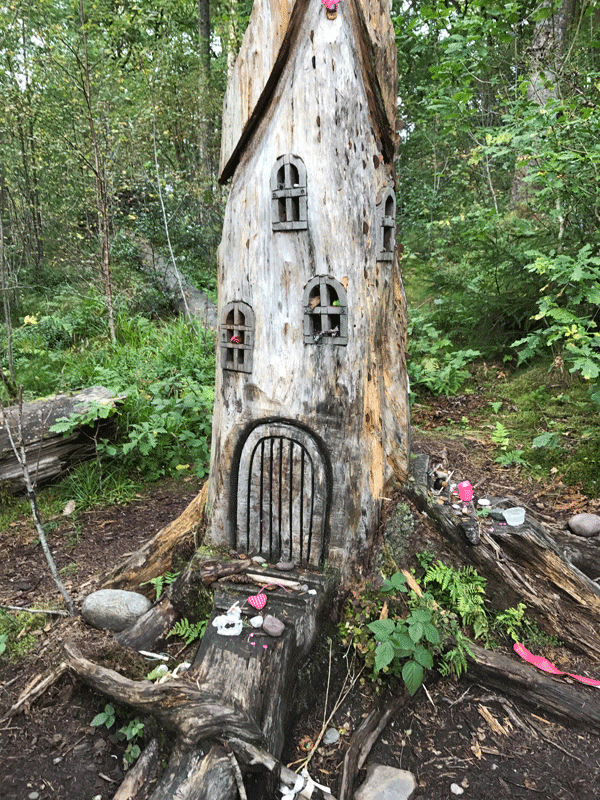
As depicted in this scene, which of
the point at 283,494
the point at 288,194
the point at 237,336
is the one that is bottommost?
the point at 283,494

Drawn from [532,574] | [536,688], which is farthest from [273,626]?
[532,574]

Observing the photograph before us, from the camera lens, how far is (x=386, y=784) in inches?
96.9

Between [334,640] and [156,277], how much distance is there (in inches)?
320

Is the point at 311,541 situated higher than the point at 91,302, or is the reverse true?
Answer: the point at 91,302

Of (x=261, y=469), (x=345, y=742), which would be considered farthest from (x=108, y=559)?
(x=345, y=742)

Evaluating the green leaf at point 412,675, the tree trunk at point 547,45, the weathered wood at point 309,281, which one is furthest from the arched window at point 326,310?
the tree trunk at point 547,45

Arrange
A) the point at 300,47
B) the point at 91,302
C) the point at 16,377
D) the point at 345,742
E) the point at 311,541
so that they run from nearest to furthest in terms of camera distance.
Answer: the point at 345,742 → the point at 300,47 → the point at 311,541 → the point at 16,377 → the point at 91,302

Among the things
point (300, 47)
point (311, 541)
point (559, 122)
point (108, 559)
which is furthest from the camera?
point (559, 122)

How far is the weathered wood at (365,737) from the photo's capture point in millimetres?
2436

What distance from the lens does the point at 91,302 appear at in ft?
28.6

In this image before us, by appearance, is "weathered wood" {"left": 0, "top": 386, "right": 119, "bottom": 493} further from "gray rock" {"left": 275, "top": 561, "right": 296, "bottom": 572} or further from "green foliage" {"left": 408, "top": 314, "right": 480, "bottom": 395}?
"green foliage" {"left": 408, "top": 314, "right": 480, "bottom": 395}

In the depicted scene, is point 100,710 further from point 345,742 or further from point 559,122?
point 559,122

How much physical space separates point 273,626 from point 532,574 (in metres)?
1.88

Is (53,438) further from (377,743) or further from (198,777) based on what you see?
(377,743)
